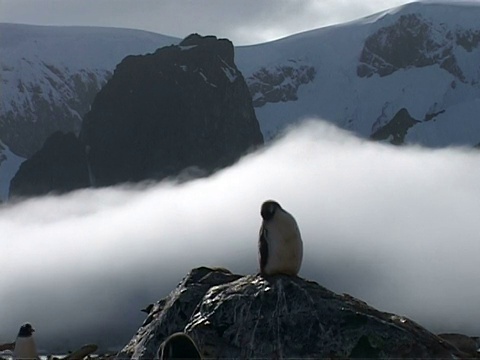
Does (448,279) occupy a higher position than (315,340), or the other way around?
(315,340)

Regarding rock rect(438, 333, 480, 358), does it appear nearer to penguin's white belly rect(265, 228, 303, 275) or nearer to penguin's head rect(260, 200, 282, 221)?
penguin's white belly rect(265, 228, 303, 275)

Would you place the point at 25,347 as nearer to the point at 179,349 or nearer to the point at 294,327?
the point at 294,327

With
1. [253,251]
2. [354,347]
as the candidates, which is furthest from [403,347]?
[253,251]

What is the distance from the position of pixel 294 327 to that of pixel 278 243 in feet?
6.24

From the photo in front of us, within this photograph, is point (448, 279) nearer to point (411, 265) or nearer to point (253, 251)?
point (411, 265)

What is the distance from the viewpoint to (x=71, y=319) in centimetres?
15062

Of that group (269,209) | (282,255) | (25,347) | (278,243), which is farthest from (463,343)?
(25,347)

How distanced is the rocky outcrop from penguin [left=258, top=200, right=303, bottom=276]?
1.18ft

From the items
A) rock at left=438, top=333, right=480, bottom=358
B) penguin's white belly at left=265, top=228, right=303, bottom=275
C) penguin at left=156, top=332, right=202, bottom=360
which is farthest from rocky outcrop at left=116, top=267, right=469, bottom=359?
penguin at left=156, top=332, right=202, bottom=360

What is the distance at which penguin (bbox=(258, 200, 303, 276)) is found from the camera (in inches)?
714

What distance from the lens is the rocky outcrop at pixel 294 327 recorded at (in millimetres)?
16359

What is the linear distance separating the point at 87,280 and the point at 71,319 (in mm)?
42720

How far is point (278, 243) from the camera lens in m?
18.2

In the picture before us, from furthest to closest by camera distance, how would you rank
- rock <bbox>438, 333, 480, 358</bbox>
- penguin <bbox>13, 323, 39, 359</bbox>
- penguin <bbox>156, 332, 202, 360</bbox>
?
rock <bbox>438, 333, 480, 358</bbox> → penguin <bbox>13, 323, 39, 359</bbox> → penguin <bbox>156, 332, 202, 360</bbox>
